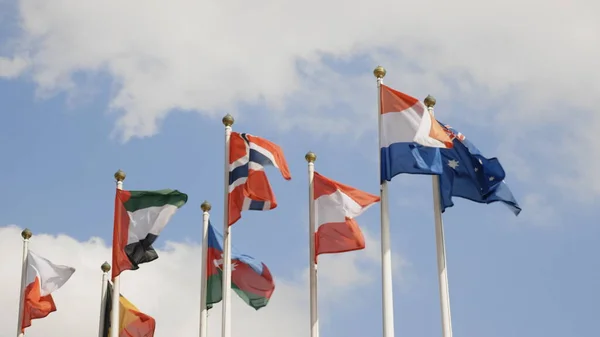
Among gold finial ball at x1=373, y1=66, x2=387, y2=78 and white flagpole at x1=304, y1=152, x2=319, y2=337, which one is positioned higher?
gold finial ball at x1=373, y1=66, x2=387, y2=78

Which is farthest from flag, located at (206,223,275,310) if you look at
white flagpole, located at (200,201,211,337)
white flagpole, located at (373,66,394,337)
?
white flagpole, located at (373,66,394,337)

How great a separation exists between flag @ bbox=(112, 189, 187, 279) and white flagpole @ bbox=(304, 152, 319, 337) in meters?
4.08

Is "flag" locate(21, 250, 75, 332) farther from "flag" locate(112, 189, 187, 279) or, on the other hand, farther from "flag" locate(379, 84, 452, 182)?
"flag" locate(379, 84, 452, 182)

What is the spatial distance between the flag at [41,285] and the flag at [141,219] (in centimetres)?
416

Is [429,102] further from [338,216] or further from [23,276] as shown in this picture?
[23,276]

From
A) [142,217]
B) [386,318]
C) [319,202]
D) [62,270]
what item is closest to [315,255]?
[319,202]

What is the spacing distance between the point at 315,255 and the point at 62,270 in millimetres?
9950

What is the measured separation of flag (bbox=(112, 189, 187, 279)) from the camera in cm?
3083

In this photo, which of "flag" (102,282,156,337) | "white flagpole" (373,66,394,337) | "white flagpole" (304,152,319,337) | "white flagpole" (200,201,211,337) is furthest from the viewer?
"flag" (102,282,156,337)

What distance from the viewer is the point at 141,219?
3108 centimetres

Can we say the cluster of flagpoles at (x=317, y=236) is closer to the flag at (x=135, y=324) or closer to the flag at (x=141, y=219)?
the flag at (x=141, y=219)

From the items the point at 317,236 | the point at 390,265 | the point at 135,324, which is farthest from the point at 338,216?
the point at 135,324

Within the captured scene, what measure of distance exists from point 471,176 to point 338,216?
371cm

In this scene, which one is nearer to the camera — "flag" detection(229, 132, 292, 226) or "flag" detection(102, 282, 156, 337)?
"flag" detection(229, 132, 292, 226)
